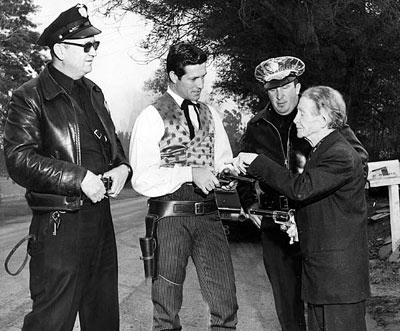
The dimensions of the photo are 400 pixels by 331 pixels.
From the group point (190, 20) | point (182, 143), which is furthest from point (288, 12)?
point (182, 143)

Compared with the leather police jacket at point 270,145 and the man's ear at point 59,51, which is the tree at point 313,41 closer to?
the leather police jacket at point 270,145

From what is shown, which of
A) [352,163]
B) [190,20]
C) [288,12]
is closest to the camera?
[352,163]

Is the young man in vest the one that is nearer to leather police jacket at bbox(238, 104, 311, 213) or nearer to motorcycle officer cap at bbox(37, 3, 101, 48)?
leather police jacket at bbox(238, 104, 311, 213)

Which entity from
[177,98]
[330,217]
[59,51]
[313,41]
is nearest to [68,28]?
[59,51]

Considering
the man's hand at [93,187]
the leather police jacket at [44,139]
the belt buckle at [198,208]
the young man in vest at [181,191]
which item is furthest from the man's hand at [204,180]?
the leather police jacket at [44,139]

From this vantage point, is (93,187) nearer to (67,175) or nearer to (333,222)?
(67,175)

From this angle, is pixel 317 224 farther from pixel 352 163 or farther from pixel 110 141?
pixel 110 141

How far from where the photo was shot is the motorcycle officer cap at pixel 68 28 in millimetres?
3334

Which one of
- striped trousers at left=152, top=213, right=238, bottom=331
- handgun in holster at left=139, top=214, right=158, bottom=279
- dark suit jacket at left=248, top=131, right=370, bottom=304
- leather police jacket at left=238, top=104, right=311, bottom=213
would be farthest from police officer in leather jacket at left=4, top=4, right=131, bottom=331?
dark suit jacket at left=248, top=131, right=370, bottom=304

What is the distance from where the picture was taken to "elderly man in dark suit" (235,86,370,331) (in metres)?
3.15

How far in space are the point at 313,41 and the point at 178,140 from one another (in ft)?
34.9

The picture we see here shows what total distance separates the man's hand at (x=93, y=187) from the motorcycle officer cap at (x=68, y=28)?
0.79 m

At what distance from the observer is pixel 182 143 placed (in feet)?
11.9

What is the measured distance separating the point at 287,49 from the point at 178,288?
11545 mm
